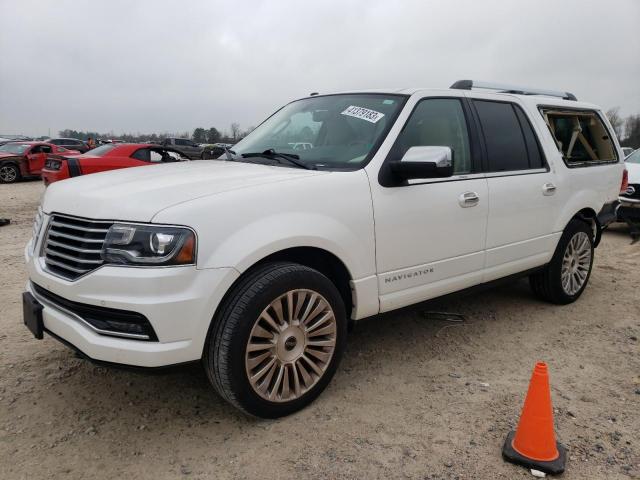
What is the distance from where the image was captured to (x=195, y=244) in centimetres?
244

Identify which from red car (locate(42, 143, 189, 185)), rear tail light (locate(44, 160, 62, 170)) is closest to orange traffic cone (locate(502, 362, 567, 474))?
red car (locate(42, 143, 189, 185))

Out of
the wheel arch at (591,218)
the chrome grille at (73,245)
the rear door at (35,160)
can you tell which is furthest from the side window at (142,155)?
the wheel arch at (591,218)

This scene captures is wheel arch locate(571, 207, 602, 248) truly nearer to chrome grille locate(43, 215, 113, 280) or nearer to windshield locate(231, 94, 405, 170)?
windshield locate(231, 94, 405, 170)

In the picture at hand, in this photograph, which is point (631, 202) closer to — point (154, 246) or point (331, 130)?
point (331, 130)

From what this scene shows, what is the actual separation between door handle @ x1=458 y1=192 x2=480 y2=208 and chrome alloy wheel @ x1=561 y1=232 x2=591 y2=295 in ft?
5.26

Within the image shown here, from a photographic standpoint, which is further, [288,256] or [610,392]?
[610,392]

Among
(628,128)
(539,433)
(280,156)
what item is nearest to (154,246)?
(280,156)

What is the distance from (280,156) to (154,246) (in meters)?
1.37

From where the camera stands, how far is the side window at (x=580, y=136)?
185 inches

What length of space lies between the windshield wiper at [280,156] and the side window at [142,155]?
967 cm

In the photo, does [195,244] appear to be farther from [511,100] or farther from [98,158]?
[98,158]

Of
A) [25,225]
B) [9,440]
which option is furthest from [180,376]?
[25,225]

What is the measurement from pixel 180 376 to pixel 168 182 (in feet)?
4.49

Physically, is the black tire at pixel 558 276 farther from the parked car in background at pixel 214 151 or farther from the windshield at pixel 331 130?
the parked car in background at pixel 214 151
